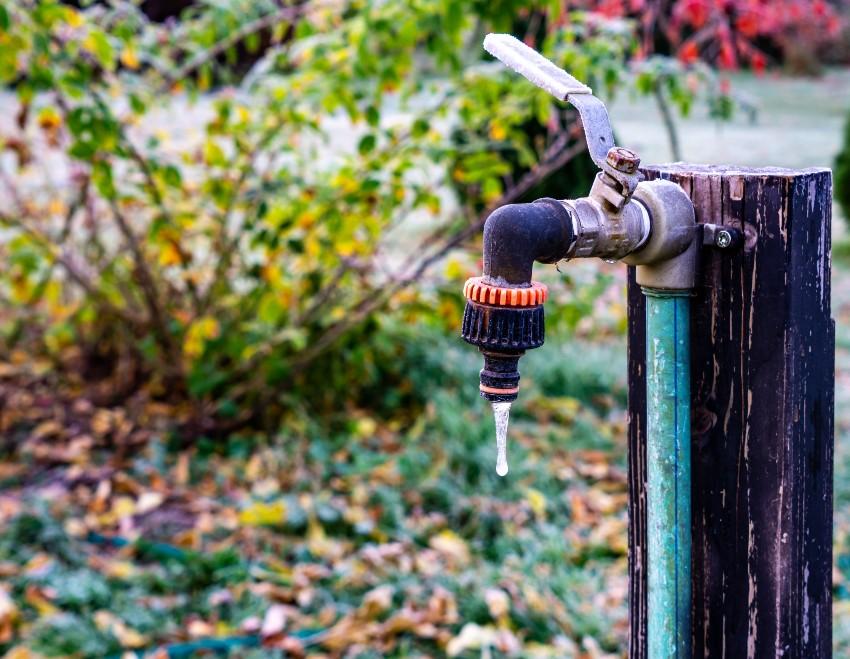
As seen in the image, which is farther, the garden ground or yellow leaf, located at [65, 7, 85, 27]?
yellow leaf, located at [65, 7, 85, 27]

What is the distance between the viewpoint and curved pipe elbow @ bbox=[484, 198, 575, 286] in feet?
4.06

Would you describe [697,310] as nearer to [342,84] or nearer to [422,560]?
[422,560]

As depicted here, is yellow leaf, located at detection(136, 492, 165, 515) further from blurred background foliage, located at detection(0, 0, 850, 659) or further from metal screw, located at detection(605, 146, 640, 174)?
metal screw, located at detection(605, 146, 640, 174)

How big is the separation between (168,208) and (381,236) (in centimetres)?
85

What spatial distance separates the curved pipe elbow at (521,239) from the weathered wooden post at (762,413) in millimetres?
227

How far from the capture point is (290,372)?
4.05 metres

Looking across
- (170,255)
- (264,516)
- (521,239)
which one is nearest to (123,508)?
→ (264,516)

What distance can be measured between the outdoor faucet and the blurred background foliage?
1.57 metres

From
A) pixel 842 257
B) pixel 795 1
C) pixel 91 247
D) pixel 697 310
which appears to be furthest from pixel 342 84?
pixel 842 257

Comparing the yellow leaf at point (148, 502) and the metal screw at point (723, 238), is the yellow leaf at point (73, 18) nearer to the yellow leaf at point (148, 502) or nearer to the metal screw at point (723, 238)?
the yellow leaf at point (148, 502)

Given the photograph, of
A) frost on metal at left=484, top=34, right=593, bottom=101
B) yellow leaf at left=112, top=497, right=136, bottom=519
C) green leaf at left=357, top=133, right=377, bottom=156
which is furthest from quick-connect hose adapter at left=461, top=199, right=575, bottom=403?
yellow leaf at left=112, top=497, right=136, bottom=519

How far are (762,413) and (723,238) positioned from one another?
0.77 ft

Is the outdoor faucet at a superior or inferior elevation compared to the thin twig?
inferior

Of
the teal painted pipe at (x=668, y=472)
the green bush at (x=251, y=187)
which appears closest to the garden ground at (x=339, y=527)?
the green bush at (x=251, y=187)
